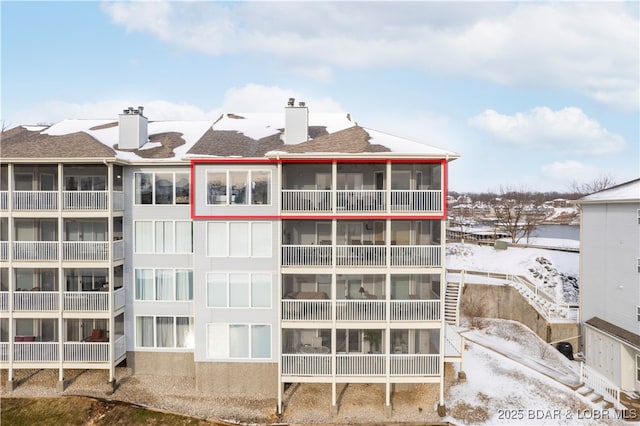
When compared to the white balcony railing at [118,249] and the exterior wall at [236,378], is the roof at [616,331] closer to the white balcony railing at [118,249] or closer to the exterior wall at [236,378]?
the exterior wall at [236,378]

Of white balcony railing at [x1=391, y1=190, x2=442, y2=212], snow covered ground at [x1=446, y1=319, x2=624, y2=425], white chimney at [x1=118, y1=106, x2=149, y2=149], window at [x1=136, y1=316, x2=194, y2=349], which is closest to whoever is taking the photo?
snow covered ground at [x1=446, y1=319, x2=624, y2=425]

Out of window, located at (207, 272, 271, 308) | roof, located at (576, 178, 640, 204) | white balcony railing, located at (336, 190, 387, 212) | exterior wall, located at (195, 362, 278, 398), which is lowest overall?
exterior wall, located at (195, 362, 278, 398)

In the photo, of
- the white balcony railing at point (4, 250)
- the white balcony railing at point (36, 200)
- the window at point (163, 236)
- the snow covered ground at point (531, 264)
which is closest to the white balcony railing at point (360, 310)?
the window at point (163, 236)

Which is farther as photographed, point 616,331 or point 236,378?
point 616,331

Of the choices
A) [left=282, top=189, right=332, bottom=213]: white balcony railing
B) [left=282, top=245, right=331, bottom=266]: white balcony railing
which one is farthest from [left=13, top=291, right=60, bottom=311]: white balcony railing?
[left=282, top=189, right=332, bottom=213]: white balcony railing

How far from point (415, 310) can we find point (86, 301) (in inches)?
598

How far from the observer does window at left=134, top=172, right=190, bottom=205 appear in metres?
17.9

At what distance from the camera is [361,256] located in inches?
640

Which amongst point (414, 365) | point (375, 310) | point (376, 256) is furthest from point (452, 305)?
point (376, 256)

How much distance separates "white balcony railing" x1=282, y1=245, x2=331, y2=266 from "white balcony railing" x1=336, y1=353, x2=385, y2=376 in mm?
4215

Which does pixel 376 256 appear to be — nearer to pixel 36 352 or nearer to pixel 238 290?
pixel 238 290

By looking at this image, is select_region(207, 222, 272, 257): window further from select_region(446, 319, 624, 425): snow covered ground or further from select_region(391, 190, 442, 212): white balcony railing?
select_region(446, 319, 624, 425): snow covered ground

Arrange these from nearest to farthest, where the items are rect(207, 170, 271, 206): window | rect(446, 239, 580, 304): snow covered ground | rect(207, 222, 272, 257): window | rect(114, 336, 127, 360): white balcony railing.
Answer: rect(207, 170, 271, 206): window → rect(207, 222, 272, 257): window → rect(114, 336, 127, 360): white balcony railing → rect(446, 239, 580, 304): snow covered ground

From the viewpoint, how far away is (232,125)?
67.4 ft
